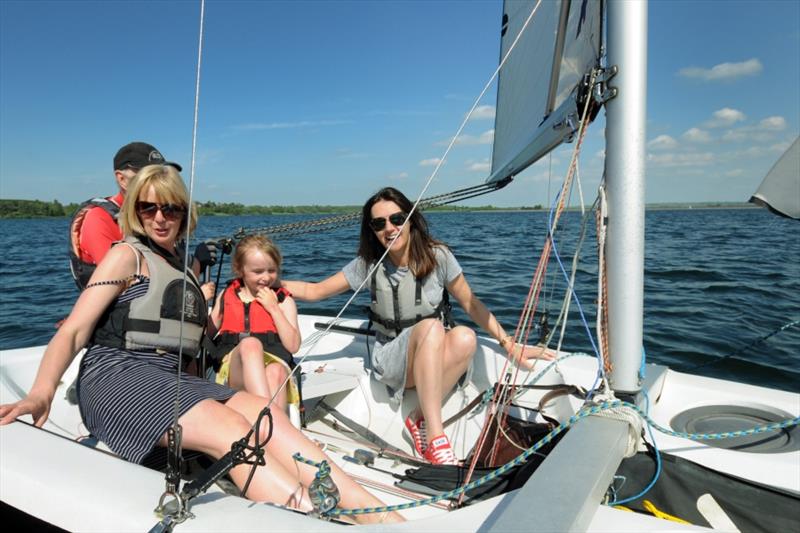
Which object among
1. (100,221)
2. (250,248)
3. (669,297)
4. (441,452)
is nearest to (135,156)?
(100,221)

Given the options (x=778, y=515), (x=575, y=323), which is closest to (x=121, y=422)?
(x=778, y=515)

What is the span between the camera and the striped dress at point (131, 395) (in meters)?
1.49

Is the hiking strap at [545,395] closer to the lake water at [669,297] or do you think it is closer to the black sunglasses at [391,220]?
the lake water at [669,297]

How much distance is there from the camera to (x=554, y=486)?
3.31 ft

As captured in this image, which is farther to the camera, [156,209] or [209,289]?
[209,289]

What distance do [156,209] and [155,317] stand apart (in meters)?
0.38

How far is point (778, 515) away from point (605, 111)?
1.17 m

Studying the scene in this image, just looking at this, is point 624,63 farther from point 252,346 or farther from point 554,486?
point 252,346

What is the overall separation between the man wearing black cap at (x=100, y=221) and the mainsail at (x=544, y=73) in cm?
160

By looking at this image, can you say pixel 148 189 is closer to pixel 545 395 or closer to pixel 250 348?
pixel 250 348

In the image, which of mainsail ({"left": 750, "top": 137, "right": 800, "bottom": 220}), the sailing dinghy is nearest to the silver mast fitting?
the sailing dinghy

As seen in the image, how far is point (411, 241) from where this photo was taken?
7.88ft

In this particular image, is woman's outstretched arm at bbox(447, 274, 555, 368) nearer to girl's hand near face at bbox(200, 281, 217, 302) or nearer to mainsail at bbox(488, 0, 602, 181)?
mainsail at bbox(488, 0, 602, 181)

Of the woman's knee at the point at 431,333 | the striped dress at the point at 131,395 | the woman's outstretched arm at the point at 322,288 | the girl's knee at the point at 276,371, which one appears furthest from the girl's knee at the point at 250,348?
the woman's knee at the point at 431,333
